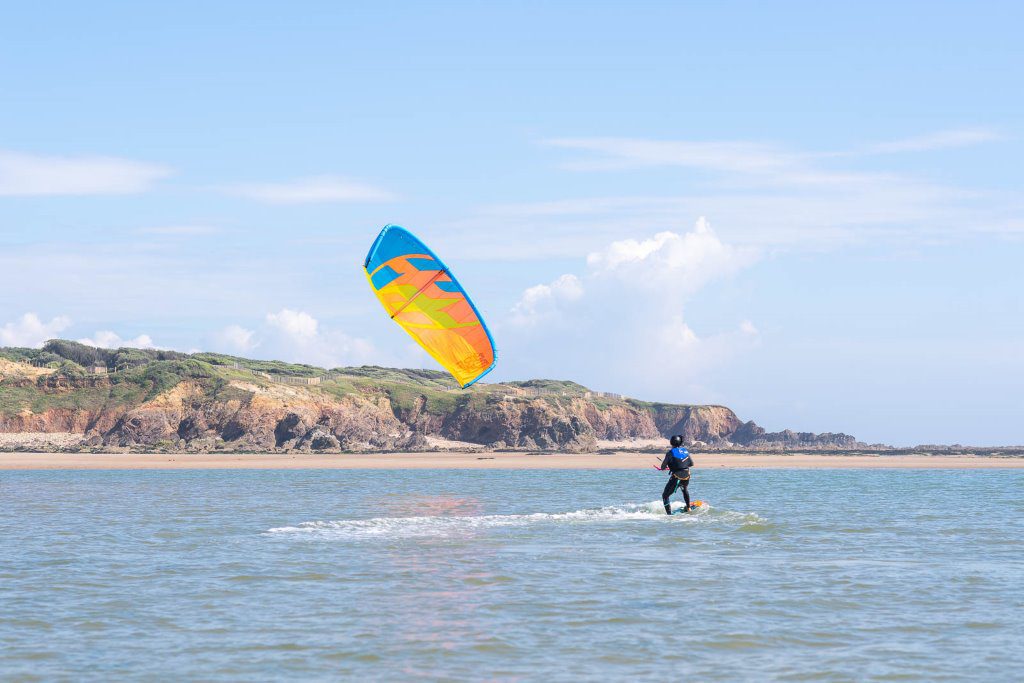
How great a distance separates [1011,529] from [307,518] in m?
16.0

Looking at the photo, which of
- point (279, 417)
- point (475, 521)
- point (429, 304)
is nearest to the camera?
point (475, 521)

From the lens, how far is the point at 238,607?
13.1m

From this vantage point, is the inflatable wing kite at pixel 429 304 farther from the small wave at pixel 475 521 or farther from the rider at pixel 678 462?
the rider at pixel 678 462

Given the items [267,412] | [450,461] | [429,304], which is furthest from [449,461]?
[429,304]

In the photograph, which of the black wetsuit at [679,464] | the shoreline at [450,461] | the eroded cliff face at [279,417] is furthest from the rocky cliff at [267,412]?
the black wetsuit at [679,464]

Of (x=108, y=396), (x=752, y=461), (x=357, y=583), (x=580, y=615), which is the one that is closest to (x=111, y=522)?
(x=357, y=583)

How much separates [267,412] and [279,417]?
823mm

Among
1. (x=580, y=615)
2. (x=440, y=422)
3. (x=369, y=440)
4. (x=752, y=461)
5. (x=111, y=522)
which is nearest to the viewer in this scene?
(x=580, y=615)

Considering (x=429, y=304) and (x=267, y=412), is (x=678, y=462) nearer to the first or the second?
A: (x=429, y=304)

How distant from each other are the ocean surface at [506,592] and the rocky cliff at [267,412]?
37.8 meters

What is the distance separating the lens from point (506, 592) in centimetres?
1421

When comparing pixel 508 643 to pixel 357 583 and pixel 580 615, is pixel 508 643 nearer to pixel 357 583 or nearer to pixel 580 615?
pixel 580 615

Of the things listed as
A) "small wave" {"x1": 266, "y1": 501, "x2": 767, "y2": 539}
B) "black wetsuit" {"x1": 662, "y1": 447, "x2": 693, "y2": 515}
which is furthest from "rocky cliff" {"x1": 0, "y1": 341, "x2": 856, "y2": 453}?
"black wetsuit" {"x1": 662, "y1": 447, "x2": 693, "y2": 515}

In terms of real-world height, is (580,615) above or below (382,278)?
below
